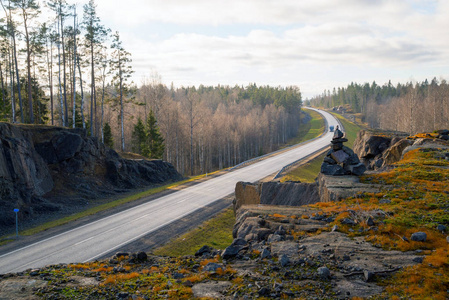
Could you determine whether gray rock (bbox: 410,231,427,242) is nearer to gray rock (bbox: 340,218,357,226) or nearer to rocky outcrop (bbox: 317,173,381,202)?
gray rock (bbox: 340,218,357,226)

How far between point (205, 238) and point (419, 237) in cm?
1316

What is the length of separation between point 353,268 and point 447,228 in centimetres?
410

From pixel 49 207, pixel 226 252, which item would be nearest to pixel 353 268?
pixel 226 252

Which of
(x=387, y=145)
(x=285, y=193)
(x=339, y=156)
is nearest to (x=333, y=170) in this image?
(x=339, y=156)

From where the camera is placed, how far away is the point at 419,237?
9.09 meters

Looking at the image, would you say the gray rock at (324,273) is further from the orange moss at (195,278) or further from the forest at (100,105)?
the forest at (100,105)

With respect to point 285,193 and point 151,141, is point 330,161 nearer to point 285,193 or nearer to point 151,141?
point 285,193

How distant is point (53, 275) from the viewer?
9508mm

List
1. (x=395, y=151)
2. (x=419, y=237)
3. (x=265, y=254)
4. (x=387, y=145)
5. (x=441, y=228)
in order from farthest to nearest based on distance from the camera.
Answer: (x=387, y=145), (x=395, y=151), (x=441, y=228), (x=265, y=254), (x=419, y=237)

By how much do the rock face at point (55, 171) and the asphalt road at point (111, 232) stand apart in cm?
533

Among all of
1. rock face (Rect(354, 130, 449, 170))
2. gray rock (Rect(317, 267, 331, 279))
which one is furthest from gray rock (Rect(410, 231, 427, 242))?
rock face (Rect(354, 130, 449, 170))

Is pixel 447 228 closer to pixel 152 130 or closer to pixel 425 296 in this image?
pixel 425 296

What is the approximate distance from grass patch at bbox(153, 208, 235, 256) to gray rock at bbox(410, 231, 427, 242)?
11.4m

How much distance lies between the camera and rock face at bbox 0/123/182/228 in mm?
22406
